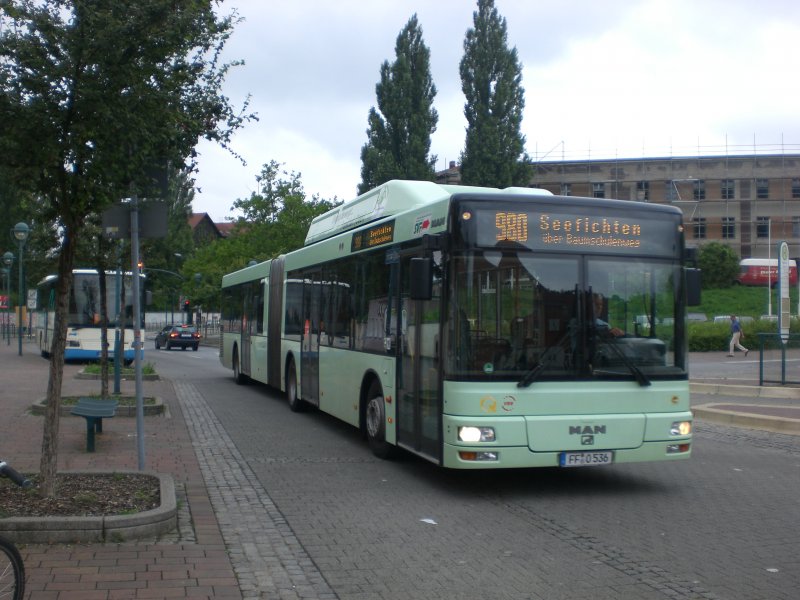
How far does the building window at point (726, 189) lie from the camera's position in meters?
78.1

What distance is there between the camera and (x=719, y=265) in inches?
2926

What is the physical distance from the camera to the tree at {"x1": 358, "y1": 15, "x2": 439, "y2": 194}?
172 feet

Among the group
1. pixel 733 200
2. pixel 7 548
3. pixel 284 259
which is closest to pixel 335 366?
pixel 284 259

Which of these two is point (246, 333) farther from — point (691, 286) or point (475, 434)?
point (691, 286)

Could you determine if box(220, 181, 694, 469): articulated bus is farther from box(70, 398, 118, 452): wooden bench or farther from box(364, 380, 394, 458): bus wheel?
box(70, 398, 118, 452): wooden bench

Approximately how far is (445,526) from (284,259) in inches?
409

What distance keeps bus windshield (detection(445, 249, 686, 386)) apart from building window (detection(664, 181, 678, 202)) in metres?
70.0

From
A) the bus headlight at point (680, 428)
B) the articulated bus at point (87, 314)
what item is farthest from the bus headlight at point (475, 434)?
→ the articulated bus at point (87, 314)

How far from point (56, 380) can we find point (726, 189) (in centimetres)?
7752

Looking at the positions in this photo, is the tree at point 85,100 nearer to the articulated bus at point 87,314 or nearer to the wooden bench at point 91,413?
the wooden bench at point 91,413

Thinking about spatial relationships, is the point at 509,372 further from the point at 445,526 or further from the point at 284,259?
the point at 284,259

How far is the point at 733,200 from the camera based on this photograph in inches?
3071

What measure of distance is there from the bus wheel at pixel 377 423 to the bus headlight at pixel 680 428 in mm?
3280

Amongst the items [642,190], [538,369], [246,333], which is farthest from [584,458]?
[642,190]
